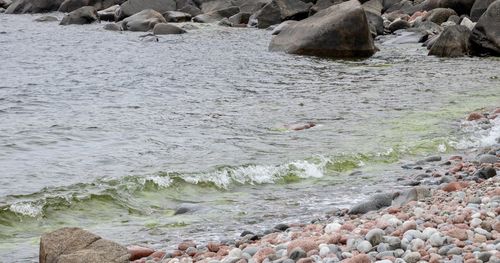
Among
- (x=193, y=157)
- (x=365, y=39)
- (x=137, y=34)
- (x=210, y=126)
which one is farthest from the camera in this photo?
(x=137, y=34)

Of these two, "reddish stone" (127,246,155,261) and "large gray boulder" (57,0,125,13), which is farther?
"large gray boulder" (57,0,125,13)

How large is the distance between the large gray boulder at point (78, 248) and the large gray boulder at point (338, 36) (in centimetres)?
1773

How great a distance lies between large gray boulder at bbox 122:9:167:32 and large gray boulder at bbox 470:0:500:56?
1505 cm

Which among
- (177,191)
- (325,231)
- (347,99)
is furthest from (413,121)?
(325,231)

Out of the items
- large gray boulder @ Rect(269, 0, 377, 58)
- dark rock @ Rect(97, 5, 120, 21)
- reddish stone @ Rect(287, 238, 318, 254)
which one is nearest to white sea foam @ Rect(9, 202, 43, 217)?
reddish stone @ Rect(287, 238, 318, 254)

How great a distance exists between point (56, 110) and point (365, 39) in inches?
449

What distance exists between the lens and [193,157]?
37.5 feet

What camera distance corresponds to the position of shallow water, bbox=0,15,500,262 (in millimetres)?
8961

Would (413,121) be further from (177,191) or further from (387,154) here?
(177,191)

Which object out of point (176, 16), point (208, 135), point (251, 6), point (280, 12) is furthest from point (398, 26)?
point (208, 135)

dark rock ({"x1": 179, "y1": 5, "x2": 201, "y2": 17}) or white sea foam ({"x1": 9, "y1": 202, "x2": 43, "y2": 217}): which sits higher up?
white sea foam ({"x1": 9, "y1": 202, "x2": 43, "y2": 217})

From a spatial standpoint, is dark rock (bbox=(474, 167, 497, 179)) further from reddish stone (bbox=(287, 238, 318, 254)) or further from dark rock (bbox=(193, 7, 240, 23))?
dark rock (bbox=(193, 7, 240, 23))

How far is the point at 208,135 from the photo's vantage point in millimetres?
12914

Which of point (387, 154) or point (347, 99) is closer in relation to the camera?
point (387, 154)
